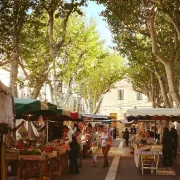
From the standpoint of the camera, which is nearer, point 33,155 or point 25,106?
point 25,106

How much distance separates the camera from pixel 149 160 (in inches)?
589

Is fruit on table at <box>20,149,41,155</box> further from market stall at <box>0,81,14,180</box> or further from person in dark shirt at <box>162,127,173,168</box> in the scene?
person in dark shirt at <box>162,127,173,168</box>

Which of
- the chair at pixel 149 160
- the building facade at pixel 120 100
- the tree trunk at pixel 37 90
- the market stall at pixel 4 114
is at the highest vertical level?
the building facade at pixel 120 100

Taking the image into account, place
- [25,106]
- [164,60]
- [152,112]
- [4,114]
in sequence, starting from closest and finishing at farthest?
[4,114] < [25,106] < [152,112] < [164,60]

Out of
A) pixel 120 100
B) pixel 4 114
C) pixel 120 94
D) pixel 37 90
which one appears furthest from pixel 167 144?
pixel 120 100

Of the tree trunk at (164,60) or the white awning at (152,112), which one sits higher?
the tree trunk at (164,60)

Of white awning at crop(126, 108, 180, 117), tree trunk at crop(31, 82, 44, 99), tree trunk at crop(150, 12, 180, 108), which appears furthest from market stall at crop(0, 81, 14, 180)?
tree trunk at crop(150, 12, 180, 108)

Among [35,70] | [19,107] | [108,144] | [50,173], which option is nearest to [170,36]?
[35,70]

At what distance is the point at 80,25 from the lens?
28.5 m

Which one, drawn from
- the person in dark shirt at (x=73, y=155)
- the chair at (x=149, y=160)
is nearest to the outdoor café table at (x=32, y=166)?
the person in dark shirt at (x=73, y=155)

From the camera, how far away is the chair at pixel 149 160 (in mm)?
14500

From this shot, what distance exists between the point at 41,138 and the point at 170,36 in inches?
390

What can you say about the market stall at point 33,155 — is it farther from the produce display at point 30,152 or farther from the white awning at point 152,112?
the white awning at point 152,112

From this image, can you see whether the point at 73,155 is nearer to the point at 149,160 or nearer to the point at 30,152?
the point at 149,160
